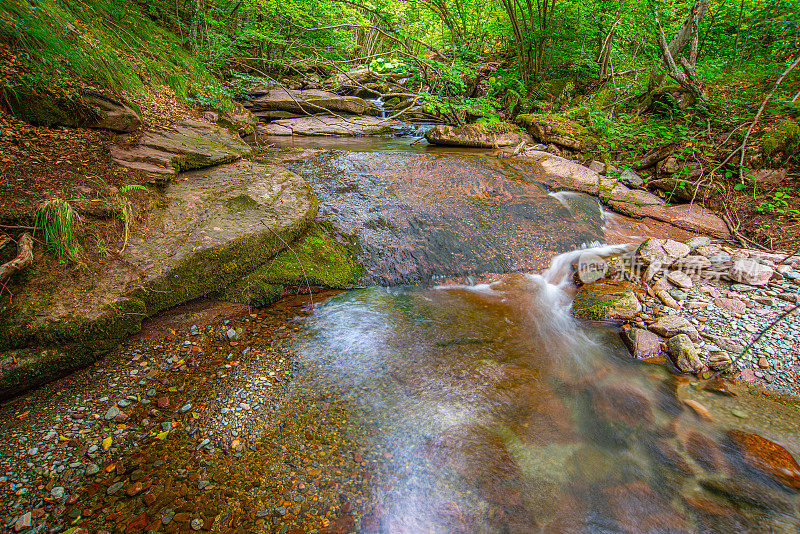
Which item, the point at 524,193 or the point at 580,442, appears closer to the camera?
the point at 580,442

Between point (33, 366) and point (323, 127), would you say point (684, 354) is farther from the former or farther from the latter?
point (323, 127)

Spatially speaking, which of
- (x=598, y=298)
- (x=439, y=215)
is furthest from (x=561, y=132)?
(x=598, y=298)

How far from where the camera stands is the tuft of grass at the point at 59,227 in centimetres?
265

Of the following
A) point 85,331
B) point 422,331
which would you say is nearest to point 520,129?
point 422,331

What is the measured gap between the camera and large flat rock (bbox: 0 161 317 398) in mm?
2428

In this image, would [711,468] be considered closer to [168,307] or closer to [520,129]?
[168,307]

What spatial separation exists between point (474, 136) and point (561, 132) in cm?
218

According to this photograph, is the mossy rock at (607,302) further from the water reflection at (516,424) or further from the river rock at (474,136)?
the river rock at (474,136)

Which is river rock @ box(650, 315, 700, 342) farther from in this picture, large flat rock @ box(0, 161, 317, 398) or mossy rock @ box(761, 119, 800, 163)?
mossy rock @ box(761, 119, 800, 163)

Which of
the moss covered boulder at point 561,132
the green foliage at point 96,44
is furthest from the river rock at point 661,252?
the green foliage at point 96,44

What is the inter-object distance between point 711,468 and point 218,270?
182 inches

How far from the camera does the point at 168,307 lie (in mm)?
3184

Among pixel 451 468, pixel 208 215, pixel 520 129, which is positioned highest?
pixel 520 129

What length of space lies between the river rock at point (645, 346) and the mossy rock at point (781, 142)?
5134mm
